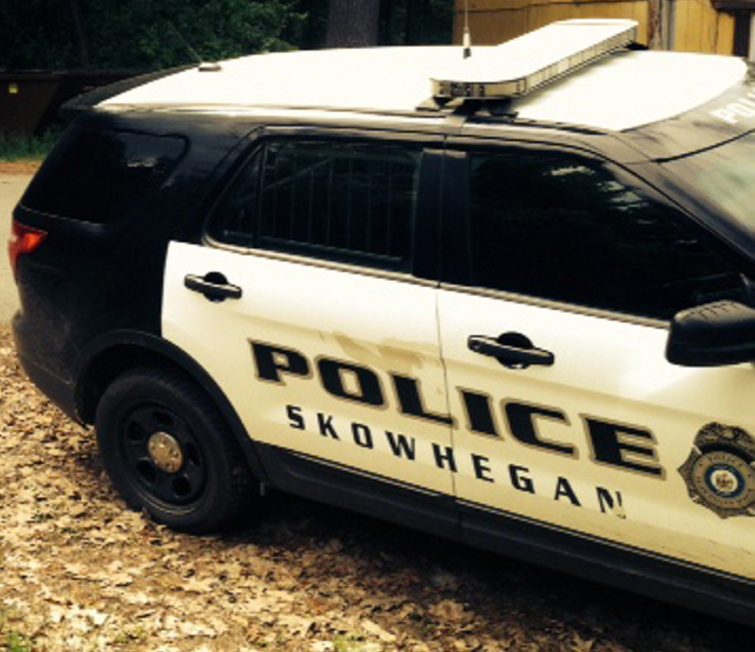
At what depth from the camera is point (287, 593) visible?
4465 mm

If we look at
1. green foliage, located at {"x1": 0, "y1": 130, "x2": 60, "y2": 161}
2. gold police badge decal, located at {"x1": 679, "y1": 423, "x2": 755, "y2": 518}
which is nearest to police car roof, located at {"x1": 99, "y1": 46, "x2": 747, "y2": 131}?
gold police badge decal, located at {"x1": 679, "y1": 423, "x2": 755, "y2": 518}

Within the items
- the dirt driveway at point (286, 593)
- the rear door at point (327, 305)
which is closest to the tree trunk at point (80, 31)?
the dirt driveway at point (286, 593)

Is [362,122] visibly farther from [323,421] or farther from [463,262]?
[323,421]

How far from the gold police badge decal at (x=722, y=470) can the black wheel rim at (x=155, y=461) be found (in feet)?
6.62

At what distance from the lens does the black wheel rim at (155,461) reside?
15.6 ft

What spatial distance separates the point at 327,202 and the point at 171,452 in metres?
1.25

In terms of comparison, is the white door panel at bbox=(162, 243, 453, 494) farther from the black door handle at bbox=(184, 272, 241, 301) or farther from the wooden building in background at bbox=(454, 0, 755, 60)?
the wooden building in background at bbox=(454, 0, 755, 60)

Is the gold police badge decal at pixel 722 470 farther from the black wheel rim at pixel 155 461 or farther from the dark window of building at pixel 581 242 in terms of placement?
the black wheel rim at pixel 155 461

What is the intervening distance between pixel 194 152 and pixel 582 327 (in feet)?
5.67

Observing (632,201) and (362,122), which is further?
(362,122)

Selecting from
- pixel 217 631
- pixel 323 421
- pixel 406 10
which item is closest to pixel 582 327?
pixel 323 421

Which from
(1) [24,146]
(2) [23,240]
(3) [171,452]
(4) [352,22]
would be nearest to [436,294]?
(3) [171,452]

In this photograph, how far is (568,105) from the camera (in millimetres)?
3824

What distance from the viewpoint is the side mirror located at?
3154mm
